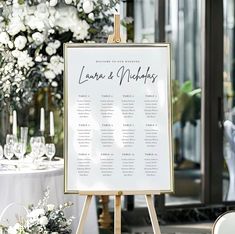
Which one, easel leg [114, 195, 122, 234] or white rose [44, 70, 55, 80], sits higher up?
white rose [44, 70, 55, 80]

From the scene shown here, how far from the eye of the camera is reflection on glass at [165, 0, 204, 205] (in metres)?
6.15

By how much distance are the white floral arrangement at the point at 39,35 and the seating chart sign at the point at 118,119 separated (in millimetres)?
856

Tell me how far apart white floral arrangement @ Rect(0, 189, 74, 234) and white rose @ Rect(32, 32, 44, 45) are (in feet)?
4.18

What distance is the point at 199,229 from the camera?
15.5 feet

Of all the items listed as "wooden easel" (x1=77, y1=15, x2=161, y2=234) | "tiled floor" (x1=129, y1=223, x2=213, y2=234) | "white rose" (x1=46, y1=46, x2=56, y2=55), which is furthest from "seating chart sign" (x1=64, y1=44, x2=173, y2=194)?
"tiled floor" (x1=129, y1=223, x2=213, y2=234)

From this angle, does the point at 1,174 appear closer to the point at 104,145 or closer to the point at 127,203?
the point at 104,145

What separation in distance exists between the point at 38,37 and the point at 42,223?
1.50 m

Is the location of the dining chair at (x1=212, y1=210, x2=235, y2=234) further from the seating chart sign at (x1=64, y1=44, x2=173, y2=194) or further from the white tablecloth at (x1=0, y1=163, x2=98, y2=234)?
the white tablecloth at (x1=0, y1=163, x2=98, y2=234)

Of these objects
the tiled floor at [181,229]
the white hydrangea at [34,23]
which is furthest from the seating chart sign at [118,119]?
the tiled floor at [181,229]

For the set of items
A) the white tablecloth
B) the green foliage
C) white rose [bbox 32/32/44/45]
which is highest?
white rose [bbox 32/32/44/45]

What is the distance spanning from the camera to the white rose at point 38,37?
4068 millimetres

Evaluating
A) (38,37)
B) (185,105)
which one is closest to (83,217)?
(38,37)

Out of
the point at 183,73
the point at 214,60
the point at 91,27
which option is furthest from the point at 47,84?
the point at 183,73

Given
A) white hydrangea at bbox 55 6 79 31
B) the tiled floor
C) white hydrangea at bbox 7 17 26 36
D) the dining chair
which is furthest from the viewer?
the tiled floor
